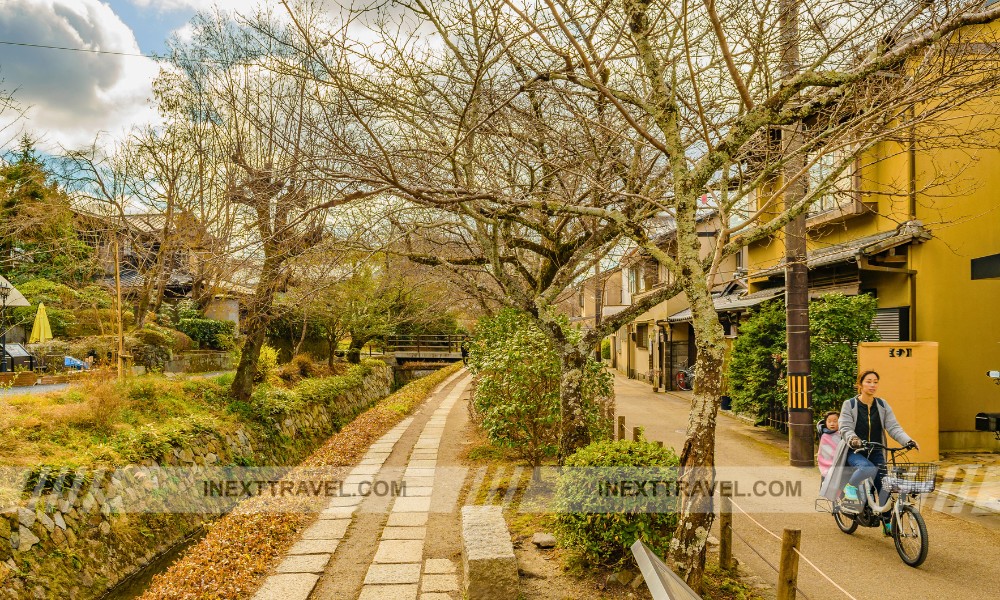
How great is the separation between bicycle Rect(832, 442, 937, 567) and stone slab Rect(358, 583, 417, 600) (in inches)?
174

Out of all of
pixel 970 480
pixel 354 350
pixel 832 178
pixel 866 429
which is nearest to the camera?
pixel 832 178

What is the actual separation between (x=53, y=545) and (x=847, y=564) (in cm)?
809

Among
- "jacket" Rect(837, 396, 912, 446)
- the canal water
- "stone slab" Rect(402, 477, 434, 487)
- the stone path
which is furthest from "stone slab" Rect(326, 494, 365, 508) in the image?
"jacket" Rect(837, 396, 912, 446)

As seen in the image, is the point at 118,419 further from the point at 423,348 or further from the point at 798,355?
the point at 423,348

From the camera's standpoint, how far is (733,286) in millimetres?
19344

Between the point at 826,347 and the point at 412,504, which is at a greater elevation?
the point at 826,347

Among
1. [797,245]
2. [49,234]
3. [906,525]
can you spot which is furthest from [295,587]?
[49,234]

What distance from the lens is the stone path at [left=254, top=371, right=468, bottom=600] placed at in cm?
538

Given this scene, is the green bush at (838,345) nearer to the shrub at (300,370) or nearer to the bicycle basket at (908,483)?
the bicycle basket at (908,483)

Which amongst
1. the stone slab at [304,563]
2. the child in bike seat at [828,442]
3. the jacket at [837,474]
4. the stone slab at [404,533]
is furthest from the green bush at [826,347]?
the stone slab at [304,563]

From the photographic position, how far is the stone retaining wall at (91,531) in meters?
6.22

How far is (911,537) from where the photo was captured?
5625mm

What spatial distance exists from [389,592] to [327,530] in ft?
6.83

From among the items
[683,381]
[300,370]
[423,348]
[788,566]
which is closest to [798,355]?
[788,566]
